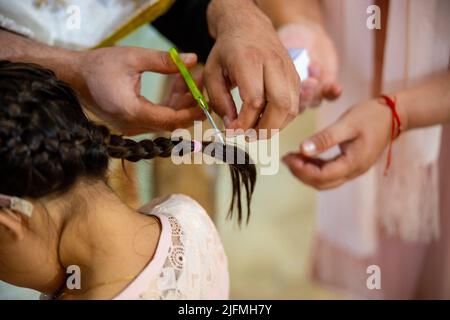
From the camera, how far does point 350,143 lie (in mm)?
994

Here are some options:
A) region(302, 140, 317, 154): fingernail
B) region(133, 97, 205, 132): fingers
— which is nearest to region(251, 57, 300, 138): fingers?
region(133, 97, 205, 132): fingers

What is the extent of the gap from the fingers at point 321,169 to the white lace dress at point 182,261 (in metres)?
0.29

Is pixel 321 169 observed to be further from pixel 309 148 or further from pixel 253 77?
pixel 253 77

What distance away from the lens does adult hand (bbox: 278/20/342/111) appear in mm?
1073

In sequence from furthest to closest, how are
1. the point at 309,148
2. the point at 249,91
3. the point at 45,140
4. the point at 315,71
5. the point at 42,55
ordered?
the point at 315,71
the point at 309,148
the point at 42,55
the point at 249,91
the point at 45,140

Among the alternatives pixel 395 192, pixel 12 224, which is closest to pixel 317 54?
pixel 395 192

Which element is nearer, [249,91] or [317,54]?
[249,91]

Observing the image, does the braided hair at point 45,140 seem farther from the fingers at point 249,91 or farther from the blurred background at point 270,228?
the blurred background at point 270,228

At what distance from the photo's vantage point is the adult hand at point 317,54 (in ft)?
3.52

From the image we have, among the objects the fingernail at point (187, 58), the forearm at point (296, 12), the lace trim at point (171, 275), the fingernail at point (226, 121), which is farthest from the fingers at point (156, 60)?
the forearm at point (296, 12)

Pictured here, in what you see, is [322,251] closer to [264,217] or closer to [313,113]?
[264,217]

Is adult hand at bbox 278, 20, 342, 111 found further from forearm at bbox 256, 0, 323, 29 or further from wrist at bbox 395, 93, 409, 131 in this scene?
wrist at bbox 395, 93, 409, 131

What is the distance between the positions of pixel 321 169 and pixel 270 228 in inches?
21.9

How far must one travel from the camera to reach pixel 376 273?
125 centimetres
